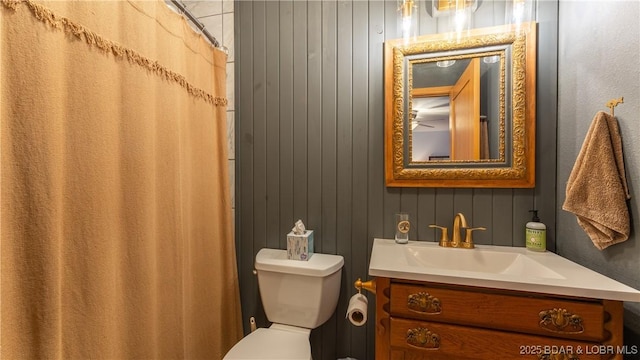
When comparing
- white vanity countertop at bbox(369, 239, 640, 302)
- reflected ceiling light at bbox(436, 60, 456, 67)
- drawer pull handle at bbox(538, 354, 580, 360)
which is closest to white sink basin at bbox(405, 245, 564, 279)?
white vanity countertop at bbox(369, 239, 640, 302)

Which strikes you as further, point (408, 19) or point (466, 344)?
point (408, 19)

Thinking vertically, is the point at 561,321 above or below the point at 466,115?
below

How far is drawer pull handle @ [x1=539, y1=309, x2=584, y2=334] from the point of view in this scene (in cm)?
76

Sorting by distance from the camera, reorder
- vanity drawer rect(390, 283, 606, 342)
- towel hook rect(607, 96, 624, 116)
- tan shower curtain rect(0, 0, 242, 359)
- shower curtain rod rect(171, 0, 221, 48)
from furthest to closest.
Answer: shower curtain rod rect(171, 0, 221, 48), towel hook rect(607, 96, 624, 116), vanity drawer rect(390, 283, 606, 342), tan shower curtain rect(0, 0, 242, 359)

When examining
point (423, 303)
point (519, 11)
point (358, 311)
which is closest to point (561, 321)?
point (423, 303)

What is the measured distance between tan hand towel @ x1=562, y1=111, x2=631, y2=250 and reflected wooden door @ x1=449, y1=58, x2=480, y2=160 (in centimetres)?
37

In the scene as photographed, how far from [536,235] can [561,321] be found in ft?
1.51

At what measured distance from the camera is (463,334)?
84cm

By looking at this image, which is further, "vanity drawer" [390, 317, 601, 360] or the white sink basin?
the white sink basin

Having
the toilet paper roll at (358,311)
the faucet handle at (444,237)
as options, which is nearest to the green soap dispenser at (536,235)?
the faucet handle at (444,237)

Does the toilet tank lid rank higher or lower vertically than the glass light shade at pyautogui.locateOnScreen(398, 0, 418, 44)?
lower

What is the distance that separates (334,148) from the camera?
4.64ft

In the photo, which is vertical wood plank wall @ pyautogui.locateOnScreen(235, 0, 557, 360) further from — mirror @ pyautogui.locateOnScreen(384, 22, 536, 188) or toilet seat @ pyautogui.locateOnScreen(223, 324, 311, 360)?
toilet seat @ pyautogui.locateOnScreen(223, 324, 311, 360)

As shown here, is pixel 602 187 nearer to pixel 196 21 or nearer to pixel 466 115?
pixel 466 115
